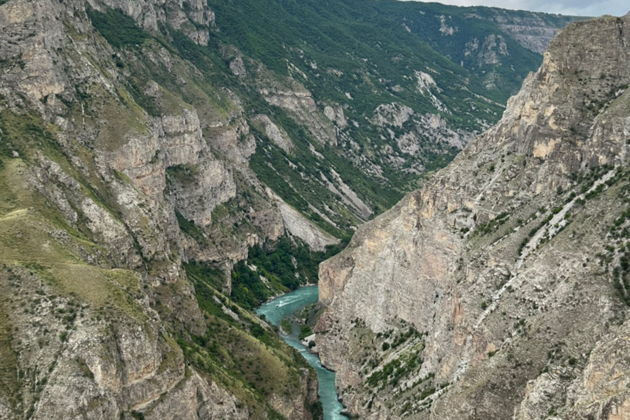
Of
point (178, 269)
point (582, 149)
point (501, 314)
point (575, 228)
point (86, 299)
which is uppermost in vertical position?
point (582, 149)

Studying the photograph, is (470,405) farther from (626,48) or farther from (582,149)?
(626,48)

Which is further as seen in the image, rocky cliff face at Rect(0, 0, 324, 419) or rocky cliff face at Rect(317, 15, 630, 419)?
rocky cliff face at Rect(0, 0, 324, 419)

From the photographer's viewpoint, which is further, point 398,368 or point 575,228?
point 398,368

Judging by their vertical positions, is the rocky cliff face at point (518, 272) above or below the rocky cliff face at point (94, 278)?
above

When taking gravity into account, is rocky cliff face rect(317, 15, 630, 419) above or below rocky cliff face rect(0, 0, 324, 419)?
above

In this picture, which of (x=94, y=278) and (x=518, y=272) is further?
(x=94, y=278)

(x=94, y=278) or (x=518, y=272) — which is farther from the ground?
(x=518, y=272)

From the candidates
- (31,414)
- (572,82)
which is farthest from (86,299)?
(572,82)

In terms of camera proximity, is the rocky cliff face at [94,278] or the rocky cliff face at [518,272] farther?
the rocky cliff face at [94,278]
